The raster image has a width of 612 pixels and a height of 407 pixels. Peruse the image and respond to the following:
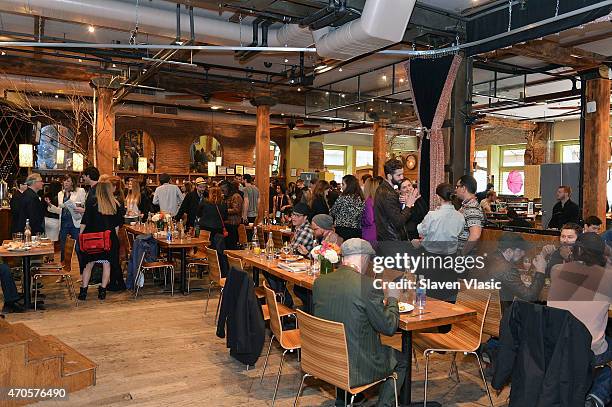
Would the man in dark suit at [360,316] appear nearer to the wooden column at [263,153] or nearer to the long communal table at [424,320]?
the long communal table at [424,320]

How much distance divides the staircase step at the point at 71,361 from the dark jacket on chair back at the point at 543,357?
299 cm

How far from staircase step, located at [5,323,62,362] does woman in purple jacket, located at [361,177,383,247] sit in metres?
3.46

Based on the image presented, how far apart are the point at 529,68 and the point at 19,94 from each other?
31.8 ft

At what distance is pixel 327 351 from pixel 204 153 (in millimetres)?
14462

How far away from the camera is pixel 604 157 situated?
8109 millimetres

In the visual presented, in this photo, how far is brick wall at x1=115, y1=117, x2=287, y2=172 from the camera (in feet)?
51.1

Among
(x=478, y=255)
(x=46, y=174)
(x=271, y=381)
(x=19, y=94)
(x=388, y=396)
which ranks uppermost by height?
(x=19, y=94)

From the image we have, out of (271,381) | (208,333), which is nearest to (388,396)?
(271,381)

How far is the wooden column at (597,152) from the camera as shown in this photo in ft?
26.6

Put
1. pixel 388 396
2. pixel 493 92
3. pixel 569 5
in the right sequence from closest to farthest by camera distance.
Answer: pixel 388 396
pixel 569 5
pixel 493 92

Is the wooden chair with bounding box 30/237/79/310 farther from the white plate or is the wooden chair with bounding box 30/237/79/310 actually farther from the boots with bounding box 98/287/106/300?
the white plate

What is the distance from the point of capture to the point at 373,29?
492cm

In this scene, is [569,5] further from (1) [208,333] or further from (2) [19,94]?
(2) [19,94]

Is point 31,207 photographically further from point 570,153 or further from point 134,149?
point 570,153
